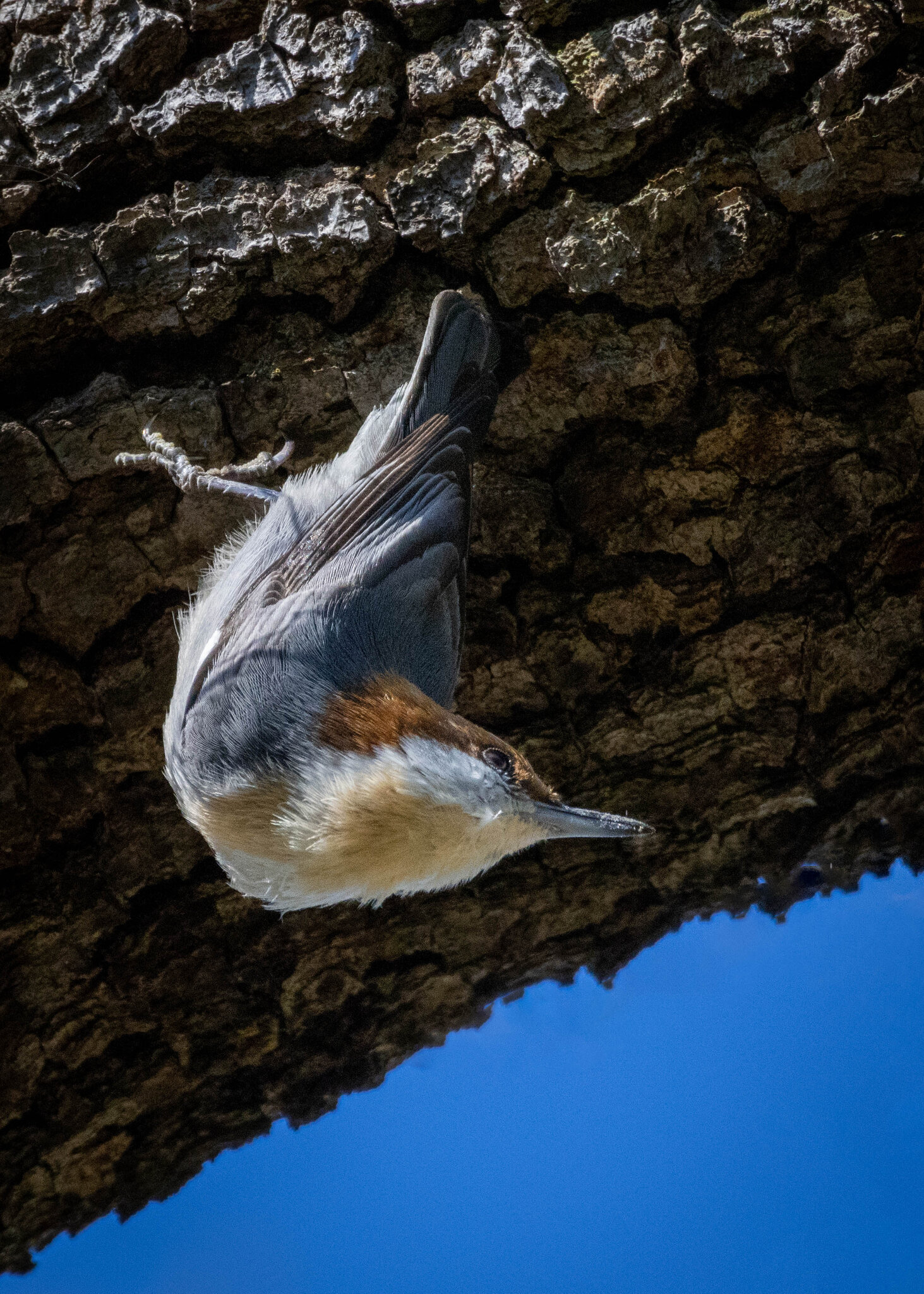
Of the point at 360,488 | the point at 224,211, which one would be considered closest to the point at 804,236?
the point at 360,488

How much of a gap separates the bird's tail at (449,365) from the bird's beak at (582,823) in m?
0.81

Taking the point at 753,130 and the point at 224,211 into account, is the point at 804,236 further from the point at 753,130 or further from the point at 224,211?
the point at 224,211

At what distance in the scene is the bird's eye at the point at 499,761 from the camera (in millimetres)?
1491

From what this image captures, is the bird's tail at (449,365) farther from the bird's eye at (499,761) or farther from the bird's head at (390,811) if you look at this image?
the bird's eye at (499,761)

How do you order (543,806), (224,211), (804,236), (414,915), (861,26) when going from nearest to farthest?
(543,806) < (861,26) < (804,236) < (224,211) < (414,915)

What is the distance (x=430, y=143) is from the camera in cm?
187

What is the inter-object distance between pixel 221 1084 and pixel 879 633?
5.68 feet

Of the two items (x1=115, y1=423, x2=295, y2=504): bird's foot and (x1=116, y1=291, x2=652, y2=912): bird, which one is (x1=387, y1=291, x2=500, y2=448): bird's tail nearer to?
(x1=116, y1=291, x2=652, y2=912): bird

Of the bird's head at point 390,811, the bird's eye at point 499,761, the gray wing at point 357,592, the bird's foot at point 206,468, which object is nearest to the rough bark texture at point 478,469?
the bird's foot at point 206,468

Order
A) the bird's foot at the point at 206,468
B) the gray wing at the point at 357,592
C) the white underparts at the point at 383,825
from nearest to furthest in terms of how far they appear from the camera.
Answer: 1. the white underparts at the point at 383,825
2. the gray wing at the point at 357,592
3. the bird's foot at the point at 206,468

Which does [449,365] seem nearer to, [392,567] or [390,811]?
[392,567]

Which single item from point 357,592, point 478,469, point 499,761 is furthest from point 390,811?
point 478,469

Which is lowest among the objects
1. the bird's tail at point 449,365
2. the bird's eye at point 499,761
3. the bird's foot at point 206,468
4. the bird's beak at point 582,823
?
the bird's beak at point 582,823

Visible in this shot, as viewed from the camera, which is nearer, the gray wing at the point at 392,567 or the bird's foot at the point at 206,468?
the gray wing at the point at 392,567
